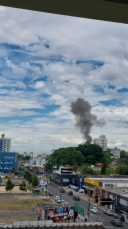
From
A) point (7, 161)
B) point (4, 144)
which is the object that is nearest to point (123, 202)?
point (7, 161)

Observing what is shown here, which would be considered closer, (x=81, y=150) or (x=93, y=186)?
(x=93, y=186)

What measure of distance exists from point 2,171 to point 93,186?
1398 cm

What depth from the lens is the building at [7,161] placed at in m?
24.3

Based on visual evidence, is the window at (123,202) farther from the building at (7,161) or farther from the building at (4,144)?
the building at (4,144)

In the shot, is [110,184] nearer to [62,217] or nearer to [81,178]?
[81,178]

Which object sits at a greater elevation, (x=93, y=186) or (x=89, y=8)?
(x=89, y=8)

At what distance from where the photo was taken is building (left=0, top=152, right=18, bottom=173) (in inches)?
957

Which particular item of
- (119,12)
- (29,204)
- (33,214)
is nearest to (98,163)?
(29,204)

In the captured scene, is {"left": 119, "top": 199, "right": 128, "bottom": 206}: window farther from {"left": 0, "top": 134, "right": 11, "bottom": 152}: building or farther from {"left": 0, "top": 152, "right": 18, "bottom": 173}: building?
{"left": 0, "top": 134, "right": 11, "bottom": 152}: building

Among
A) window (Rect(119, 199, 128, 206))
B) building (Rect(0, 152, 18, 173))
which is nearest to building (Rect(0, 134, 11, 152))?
building (Rect(0, 152, 18, 173))

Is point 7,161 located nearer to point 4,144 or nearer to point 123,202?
point 123,202

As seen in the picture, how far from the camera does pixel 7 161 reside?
24.6 m

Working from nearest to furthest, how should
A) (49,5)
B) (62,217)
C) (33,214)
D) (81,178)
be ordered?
(49,5) → (62,217) → (33,214) → (81,178)

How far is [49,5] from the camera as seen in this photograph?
71cm
